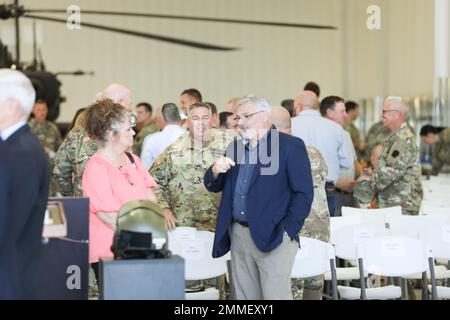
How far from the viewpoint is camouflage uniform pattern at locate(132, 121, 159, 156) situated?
36.8 ft

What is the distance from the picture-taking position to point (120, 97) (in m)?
6.36

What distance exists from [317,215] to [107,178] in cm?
159

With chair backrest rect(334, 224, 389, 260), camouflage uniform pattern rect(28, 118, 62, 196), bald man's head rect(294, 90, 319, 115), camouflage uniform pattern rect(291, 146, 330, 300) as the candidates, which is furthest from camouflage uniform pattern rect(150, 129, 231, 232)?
camouflage uniform pattern rect(28, 118, 62, 196)

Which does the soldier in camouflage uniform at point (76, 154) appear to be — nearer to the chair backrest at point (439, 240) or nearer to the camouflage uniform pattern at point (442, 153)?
the chair backrest at point (439, 240)

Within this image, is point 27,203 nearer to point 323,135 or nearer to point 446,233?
point 446,233

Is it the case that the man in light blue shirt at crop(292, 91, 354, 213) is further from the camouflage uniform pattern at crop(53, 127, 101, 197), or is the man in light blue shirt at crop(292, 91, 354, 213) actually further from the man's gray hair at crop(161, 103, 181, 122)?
the camouflage uniform pattern at crop(53, 127, 101, 197)

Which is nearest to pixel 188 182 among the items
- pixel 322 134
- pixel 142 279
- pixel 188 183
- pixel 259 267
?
pixel 188 183

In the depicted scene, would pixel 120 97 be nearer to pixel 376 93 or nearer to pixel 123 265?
pixel 123 265

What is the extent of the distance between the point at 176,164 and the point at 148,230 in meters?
1.91

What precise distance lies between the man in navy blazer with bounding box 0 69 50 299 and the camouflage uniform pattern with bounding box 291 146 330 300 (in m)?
2.48

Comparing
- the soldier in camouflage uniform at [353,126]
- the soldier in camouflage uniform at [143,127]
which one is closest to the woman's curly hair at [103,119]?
the soldier in camouflage uniform at [143,127]

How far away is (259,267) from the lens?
518 centimetres

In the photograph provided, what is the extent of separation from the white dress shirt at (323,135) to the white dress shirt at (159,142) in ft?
3.12

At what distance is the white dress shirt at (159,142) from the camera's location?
26.3 feet
